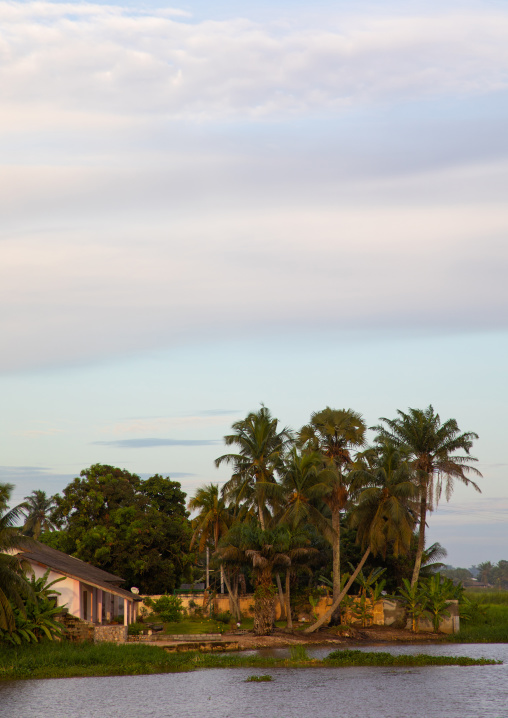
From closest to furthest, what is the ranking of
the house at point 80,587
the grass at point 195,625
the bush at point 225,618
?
1. the house at point 80,587
2. the grass at point 195,625
3. the bush at point 225,618

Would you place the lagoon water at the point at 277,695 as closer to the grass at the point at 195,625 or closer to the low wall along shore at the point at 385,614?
the grass at the point at 195,625

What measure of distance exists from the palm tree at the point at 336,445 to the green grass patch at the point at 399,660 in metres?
16.5

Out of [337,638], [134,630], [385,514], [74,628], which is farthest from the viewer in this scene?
[385,514]

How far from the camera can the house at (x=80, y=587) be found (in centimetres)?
4766

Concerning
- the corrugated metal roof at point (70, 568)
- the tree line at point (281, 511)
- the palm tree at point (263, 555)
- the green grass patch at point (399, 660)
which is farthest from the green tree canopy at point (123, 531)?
the green grass patch at point (399, 660)

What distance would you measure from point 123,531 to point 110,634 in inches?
940

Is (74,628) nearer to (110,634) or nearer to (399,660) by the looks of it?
(110,634)

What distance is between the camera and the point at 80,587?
49438 mm

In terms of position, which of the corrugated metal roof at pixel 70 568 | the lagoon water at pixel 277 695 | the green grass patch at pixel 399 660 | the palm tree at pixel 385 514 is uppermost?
the palm tree at pixel 385 514

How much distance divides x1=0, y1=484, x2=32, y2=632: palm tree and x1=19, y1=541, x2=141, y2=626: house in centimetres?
354

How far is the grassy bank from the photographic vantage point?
3897 cm

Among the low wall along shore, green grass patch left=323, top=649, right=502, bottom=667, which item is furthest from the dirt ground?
green grass patch left=323, top=649, right=502, bottom=667

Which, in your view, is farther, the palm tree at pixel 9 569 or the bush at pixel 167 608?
the bush at pixel 167 608

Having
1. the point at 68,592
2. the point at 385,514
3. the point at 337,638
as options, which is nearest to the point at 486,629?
the point at 385,514
